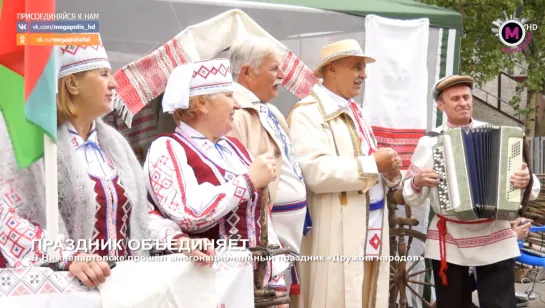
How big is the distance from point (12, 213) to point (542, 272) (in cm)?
589

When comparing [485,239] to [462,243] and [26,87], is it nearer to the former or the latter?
[462,243]

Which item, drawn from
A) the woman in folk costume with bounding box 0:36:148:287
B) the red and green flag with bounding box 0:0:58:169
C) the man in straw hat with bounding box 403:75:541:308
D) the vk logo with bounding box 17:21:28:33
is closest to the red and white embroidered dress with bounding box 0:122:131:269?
the woman in folk costume with bounding box 0:36:148:287

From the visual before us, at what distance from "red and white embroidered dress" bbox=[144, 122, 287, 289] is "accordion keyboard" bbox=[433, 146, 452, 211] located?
1544 millimetres

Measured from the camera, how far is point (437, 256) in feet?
16.0

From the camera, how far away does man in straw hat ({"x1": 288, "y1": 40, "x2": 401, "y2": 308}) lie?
4656 millimetres

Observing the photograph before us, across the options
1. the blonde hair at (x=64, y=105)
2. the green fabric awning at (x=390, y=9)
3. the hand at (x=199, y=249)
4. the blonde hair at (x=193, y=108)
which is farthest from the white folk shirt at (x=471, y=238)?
the blonde hair at (x=64, y=105)

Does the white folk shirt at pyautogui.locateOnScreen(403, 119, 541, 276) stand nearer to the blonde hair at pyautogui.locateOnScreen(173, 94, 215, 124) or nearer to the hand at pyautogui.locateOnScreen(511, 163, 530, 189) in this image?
the hand at pyautogui.locateOnScreen(511, 163, 530, 189)

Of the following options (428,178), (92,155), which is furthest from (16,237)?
(428,178)

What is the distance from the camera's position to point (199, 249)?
306cm

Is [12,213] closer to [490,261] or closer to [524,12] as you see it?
[490,261]

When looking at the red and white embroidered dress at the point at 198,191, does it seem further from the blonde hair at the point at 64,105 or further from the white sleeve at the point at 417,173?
the white sleeve at the point at 417,173

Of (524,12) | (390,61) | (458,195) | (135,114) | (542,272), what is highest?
(524,12)

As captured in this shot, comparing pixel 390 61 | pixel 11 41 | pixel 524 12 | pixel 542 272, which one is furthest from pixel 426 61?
pixel 524 12

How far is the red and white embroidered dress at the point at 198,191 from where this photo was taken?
3.23 m
